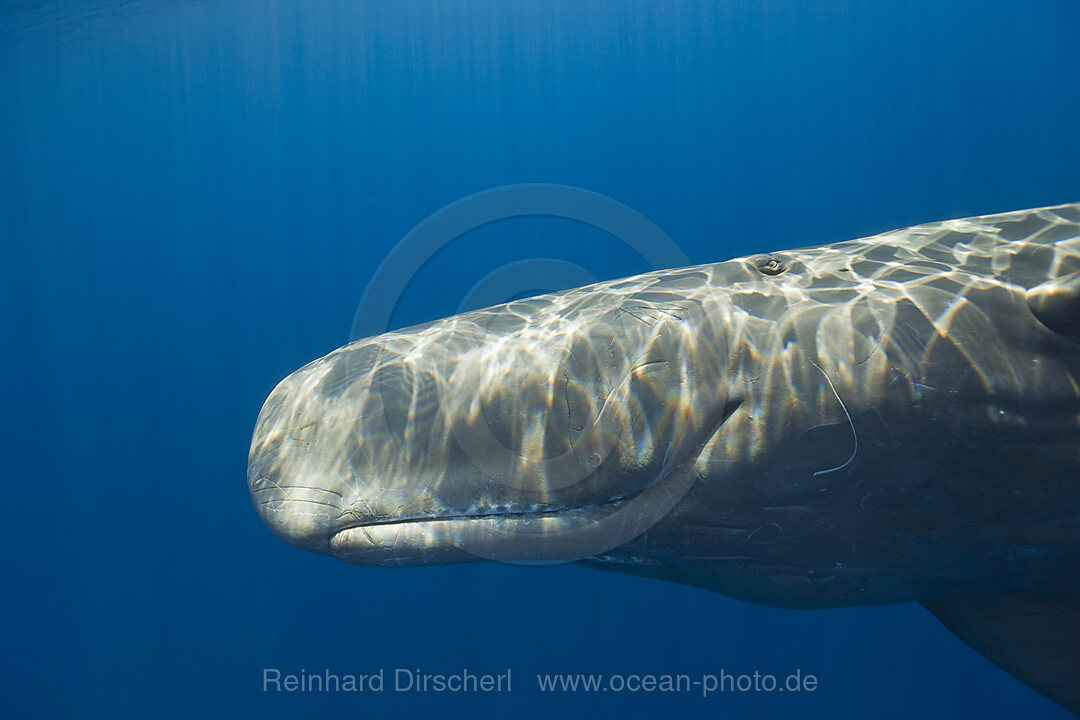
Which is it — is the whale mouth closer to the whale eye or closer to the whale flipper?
the whale eye

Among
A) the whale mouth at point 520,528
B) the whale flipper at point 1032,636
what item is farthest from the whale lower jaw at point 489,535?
the whale flipper at point 1032,636

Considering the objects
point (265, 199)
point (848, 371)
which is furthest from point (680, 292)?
point (265, 199)

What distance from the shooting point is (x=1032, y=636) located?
2.99 meters

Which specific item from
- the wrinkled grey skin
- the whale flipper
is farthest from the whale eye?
the whale flipper

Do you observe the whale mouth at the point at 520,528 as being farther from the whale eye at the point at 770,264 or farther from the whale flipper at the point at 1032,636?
the whale flipper at the point at 1032,636

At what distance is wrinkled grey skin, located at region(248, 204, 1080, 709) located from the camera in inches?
83.8

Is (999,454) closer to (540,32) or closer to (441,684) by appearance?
(441,684)

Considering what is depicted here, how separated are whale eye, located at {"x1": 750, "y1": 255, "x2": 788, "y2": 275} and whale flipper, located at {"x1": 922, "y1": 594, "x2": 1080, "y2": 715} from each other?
2.11m

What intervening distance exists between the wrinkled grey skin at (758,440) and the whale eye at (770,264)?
106mm

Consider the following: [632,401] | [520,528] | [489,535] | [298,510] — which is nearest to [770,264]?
[632,401]

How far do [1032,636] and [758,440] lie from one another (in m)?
2.25

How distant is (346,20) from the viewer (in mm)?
23734

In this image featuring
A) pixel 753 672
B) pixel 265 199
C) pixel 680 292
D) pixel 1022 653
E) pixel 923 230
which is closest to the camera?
pixel 680 292

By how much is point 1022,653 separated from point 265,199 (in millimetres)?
39329
